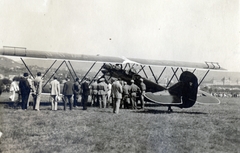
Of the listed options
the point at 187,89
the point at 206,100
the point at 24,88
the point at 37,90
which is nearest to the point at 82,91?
the point at 37,90

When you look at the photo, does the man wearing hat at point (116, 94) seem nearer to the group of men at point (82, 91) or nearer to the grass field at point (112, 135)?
the group of men at point (82, 91)

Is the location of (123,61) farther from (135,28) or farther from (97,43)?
(135,28)

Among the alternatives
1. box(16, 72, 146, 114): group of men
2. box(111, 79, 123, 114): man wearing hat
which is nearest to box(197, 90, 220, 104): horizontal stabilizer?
box(16, 72, 146, 114): group of men

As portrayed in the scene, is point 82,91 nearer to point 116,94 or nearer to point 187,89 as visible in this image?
point 116,94

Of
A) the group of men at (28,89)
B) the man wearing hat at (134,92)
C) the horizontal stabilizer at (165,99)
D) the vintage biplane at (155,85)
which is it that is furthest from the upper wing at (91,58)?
the horizontal stabilizer at (165,99)

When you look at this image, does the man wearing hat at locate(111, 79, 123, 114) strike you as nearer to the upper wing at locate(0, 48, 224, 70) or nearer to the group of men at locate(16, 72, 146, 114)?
the group of men at locate(16, 72, 146, 114)

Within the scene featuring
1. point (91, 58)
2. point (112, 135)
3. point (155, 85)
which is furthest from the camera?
point (155, 85)

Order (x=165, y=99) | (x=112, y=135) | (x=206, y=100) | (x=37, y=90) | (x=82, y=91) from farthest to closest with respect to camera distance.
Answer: (x=206, y=100) → (x=82, y=91) → (x=165, y=99) → (x=37, y=90) → (x=112, y=135)

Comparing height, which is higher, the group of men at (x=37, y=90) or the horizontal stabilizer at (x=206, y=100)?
the group of men at (x=37, y=90)

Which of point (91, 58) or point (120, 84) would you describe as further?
point (91, 58)
